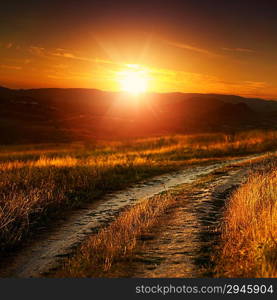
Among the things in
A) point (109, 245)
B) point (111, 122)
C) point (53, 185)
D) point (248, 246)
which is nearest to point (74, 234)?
point (109, 245)

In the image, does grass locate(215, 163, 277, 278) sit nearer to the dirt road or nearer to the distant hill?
the dirt road

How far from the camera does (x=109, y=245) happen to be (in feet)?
20.0

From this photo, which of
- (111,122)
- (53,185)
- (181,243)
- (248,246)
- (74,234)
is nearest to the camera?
(248,246)

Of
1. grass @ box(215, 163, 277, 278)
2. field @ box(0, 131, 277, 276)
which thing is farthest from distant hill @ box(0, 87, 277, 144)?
grass @ box(215, 163, 277, 278)

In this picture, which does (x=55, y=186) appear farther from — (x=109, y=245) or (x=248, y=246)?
(x=248, y=246)

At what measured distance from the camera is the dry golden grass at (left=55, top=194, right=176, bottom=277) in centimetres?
527

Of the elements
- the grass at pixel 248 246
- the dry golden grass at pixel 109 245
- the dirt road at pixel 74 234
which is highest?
the grass at pixel 248 246

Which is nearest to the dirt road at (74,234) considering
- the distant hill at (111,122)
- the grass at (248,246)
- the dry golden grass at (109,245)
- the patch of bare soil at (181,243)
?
the patch of bare soil at (181,243)

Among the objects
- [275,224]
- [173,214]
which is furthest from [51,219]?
[275,224]

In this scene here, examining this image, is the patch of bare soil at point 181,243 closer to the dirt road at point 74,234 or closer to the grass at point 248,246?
the dirt road at point 74,234

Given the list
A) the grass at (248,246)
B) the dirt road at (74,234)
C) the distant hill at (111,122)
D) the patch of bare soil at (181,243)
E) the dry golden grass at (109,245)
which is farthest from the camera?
the distant hill at (111,122)

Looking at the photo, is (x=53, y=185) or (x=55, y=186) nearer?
(x=53, y=185)

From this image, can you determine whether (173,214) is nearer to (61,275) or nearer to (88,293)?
(61,275)

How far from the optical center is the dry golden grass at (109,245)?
17.3 ft
